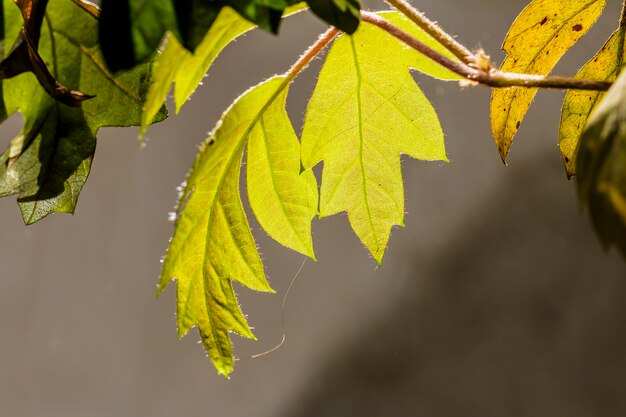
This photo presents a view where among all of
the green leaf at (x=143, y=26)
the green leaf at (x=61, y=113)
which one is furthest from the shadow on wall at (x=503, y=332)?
the green leaf at (x=143, y=26)

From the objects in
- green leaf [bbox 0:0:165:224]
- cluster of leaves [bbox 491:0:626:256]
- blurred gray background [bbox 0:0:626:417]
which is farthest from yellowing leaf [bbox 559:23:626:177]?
blurred gray background [bbox 0:0:626:417]

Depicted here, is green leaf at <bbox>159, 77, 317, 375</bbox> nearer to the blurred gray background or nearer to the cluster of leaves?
the cluster of leaves

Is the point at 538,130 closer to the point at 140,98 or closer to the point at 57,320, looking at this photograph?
the point at 57,320

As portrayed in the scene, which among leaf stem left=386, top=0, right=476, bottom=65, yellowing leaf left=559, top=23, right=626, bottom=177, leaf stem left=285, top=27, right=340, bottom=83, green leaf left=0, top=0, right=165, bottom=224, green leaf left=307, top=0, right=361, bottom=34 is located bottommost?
green leaf left=0, top=0, right=165, bottom=224

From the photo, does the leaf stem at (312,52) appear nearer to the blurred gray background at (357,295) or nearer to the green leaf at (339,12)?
the green leaf at (339,12)

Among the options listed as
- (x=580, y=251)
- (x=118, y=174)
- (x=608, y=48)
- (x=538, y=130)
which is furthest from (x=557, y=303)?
(x=608, y=48)

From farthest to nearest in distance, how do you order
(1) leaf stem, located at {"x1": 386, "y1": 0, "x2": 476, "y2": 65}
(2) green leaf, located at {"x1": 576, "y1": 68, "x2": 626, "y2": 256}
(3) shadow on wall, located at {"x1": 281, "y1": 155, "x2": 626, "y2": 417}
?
(3) shadow on wall, located at {"x1": 281, "y1": 155, "x2": 626, "y2": 417}
(1) leaf stem, located at {"x1": 386, "y1": 0, "x2": 476, "y2": 65}
(2) green leaf, located at {"x1": 576, "y1": 68, "x2": 626, "y2": 256}

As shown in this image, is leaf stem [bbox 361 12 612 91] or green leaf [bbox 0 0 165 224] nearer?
leaf stem [bbox 361 12 612 91]
